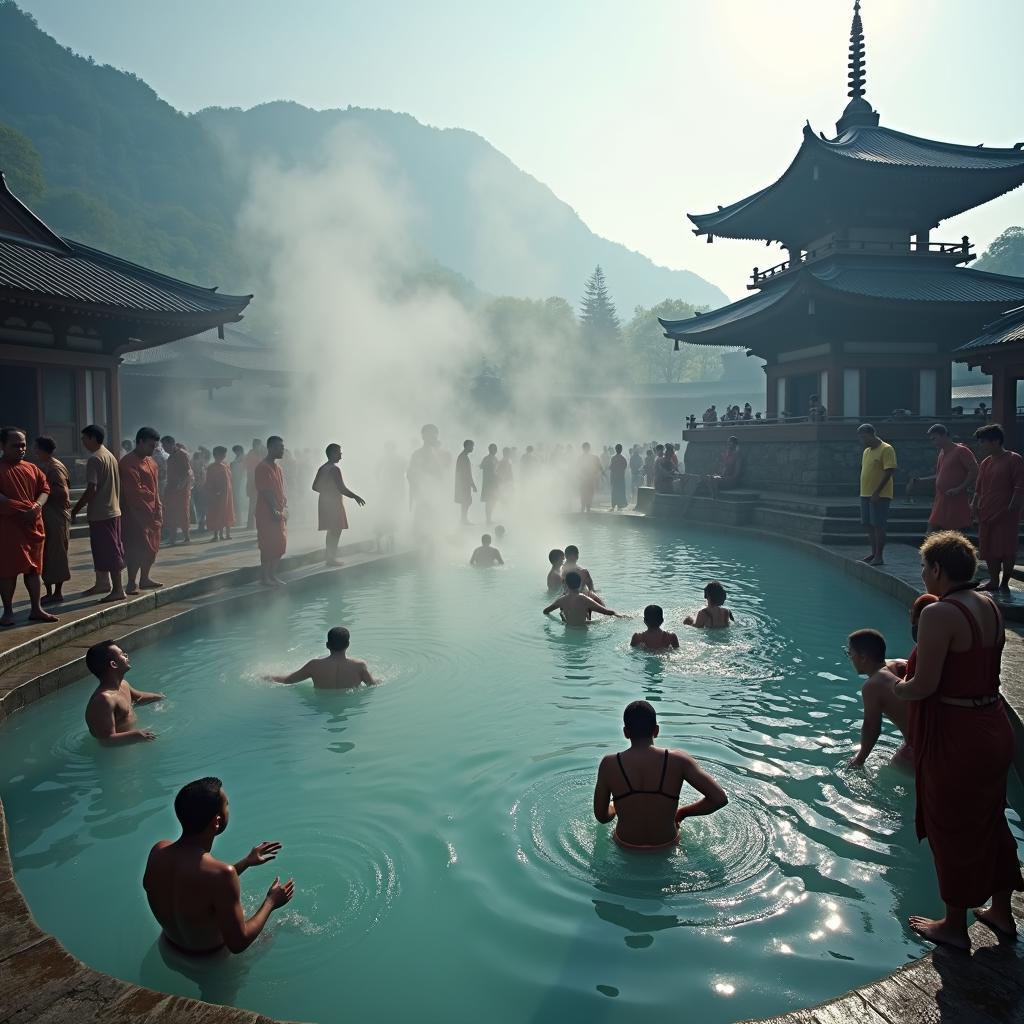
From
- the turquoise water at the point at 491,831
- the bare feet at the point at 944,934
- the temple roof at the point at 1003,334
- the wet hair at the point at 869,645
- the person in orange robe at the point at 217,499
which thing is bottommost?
the turquoise water at the point at 491,831

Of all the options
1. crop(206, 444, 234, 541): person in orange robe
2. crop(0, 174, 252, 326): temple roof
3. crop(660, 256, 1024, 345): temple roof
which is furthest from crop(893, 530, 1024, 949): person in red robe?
crop(660, 256, 1024, 345): temple roof

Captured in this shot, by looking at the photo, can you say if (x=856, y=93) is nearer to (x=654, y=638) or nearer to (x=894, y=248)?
(x=894, y=248)

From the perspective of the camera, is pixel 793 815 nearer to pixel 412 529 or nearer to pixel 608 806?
pixel 608 806

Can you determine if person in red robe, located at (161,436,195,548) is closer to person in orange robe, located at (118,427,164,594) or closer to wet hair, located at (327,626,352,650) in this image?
person in orange robe, located at (118,427,164,594)

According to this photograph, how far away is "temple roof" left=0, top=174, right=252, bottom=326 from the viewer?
12.5 metres

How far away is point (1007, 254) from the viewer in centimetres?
6750

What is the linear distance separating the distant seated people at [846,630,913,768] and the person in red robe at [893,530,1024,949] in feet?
5.94

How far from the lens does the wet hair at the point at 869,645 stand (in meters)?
4.79

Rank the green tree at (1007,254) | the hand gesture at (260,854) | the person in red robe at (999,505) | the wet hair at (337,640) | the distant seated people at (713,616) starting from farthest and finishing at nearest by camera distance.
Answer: the green tree at (1007,254), the distant seated people at (713,616), the person in red robe at (999,505), the wet hair at (337,640), the hand gesture at (260,854)

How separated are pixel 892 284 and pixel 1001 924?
17.8 meters

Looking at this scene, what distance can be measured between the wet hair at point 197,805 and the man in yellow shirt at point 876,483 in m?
8.96

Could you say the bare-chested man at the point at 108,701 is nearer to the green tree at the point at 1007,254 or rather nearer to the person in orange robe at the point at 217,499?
the person in orange robe at the point at 217,499

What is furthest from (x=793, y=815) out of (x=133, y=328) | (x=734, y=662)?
(x=133, y=328)

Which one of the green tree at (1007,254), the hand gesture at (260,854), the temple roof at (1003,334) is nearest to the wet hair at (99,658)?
the hand gesture at (260,854)
